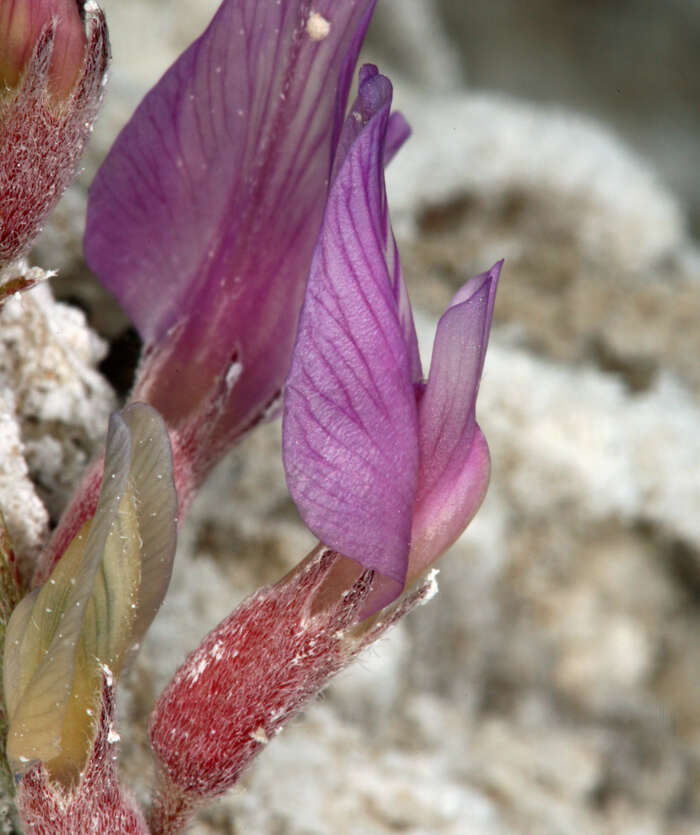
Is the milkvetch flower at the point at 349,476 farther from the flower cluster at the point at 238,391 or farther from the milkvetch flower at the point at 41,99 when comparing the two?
the milkvetch flower at the point at 41,99

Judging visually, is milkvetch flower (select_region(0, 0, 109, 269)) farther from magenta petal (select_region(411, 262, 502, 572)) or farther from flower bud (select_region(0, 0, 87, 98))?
magenta petal (select_region(411, 262, 502, 572))

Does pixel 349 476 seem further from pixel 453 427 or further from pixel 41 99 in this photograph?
pixel 41 99

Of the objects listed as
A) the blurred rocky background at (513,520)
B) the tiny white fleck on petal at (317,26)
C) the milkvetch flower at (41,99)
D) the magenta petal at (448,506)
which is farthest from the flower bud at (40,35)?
the magenta petal at (448,506)

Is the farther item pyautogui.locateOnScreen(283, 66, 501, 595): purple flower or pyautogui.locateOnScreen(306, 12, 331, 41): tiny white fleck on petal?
pyautogui.locateOnScreen(306, 12, 331, 41): tiny white fleck on petal

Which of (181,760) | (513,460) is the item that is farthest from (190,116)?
(513,460)

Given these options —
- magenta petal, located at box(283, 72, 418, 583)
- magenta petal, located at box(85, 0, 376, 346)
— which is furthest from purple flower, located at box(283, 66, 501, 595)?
magenta petal, located at box(85, 0, 376, 346)

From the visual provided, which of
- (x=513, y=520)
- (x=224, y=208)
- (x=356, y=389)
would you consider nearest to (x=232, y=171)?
(x=224, y=208)

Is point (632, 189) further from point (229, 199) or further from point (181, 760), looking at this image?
point (181, 760)
